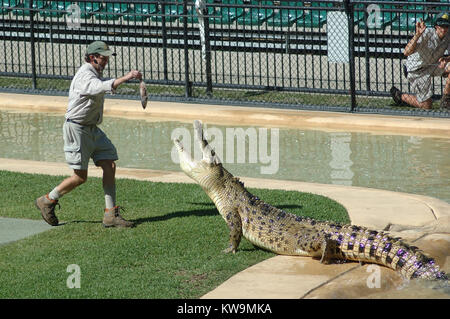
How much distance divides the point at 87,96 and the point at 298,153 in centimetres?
450

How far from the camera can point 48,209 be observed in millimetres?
8383

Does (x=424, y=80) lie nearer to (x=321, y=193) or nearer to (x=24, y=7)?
(x=321, y=193)

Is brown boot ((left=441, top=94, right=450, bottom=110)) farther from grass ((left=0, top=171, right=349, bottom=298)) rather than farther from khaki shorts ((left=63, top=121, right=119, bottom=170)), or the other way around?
khaki shorts ((left=63, top=121, right=119, bottom=170))

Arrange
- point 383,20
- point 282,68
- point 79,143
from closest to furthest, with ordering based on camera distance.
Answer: point 79,143 → point 383,20 → point 282,68

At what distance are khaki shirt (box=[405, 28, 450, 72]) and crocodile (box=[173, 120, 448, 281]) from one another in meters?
6.26

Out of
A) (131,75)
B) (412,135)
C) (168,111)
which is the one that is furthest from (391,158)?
(131,75)

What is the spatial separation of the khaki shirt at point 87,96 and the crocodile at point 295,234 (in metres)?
0.80

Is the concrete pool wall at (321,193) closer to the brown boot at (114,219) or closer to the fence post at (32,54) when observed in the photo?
the fence post at (32,54)

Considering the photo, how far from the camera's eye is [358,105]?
14.0 meters

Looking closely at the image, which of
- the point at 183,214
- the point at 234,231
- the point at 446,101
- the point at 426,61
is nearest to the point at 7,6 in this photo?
the point at 426,61

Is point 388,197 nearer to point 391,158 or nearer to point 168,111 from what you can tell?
point 391,158

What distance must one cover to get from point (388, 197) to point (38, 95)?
8.17m

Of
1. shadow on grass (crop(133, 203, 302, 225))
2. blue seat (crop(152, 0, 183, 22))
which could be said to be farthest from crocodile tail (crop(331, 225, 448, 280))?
blue seat (crop(152, 0, 183, 22))

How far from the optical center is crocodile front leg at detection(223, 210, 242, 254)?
767cm
